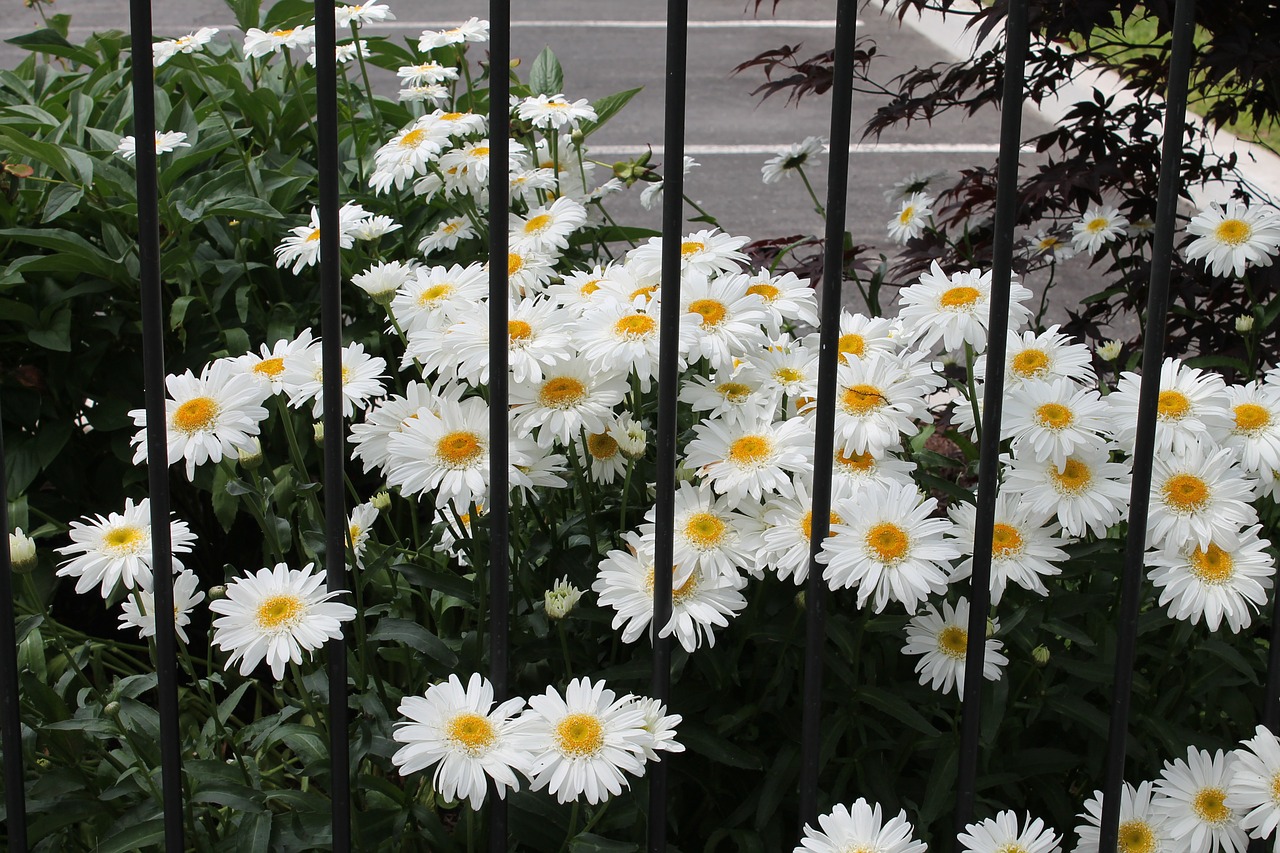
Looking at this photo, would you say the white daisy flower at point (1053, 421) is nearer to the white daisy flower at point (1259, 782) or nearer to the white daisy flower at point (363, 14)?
the white daisy flower at point (1259, 782)

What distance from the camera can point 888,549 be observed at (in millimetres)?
1530

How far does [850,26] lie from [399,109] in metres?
2.04

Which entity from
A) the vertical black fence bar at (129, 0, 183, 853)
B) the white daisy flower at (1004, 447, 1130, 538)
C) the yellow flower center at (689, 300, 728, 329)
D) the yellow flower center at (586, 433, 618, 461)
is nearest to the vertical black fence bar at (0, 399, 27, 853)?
the vertical black fence bar at (129, 0, 183, 853)

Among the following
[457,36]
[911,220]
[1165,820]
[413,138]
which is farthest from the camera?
[911,220]

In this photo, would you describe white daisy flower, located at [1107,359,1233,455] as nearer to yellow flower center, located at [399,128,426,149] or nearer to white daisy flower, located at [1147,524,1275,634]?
white daisy flower, located at [1147,524,1275,634]

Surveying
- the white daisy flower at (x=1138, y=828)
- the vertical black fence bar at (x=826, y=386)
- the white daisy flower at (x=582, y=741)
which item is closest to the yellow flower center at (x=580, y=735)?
the white daisy flower at (x=582, y=741)

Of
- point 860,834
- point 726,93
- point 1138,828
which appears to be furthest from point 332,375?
point 726,93

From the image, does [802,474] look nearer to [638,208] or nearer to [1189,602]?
[1189,602]

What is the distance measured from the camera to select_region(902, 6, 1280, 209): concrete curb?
20.3ft

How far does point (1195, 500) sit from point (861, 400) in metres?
0.42

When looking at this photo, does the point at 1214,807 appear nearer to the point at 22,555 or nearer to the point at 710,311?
the point at 710,311

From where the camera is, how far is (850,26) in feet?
4.46

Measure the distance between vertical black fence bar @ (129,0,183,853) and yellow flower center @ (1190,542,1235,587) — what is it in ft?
3.90

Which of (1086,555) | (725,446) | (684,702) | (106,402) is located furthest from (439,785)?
(106,402)
